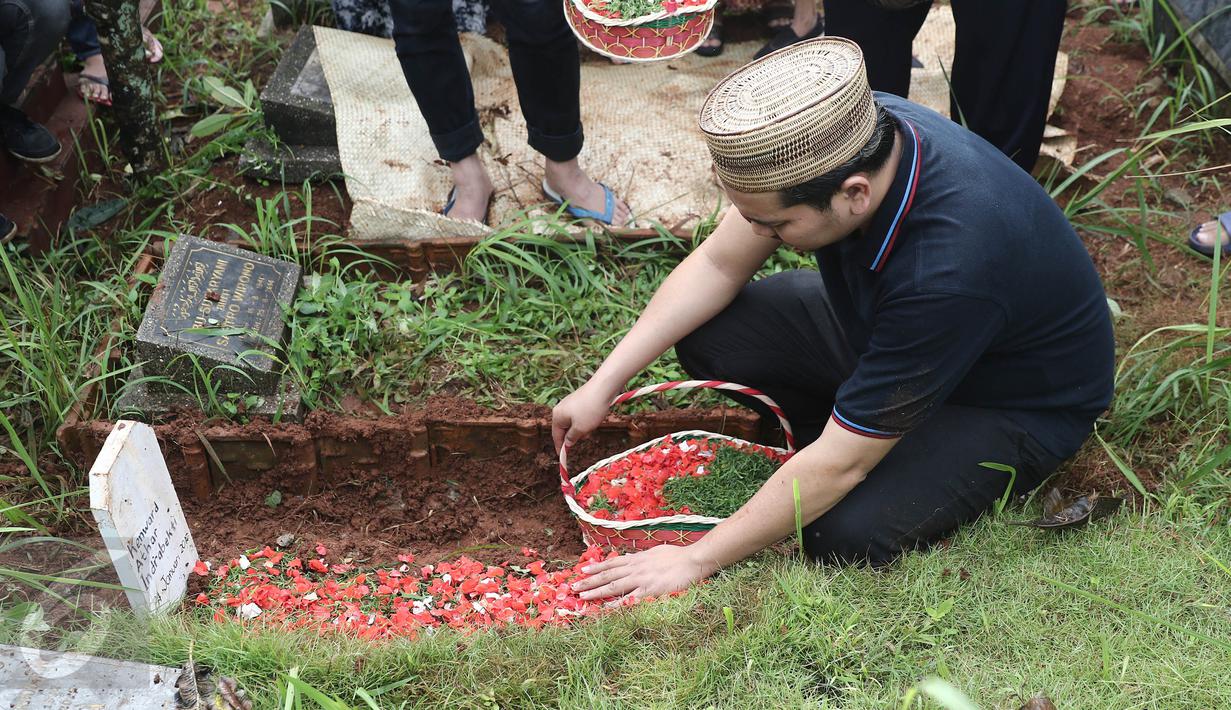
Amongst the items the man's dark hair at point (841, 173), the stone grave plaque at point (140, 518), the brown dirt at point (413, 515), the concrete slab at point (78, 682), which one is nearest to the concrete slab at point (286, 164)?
the brown dirt at point (413, 515)

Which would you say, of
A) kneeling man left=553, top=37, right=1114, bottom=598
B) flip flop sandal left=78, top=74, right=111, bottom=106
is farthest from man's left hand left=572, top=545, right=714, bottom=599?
flip flop sandal left=78, top=74, right=111, bottom=106

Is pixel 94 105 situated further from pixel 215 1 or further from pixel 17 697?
pixel 17 697

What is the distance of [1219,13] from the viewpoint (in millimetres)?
3928

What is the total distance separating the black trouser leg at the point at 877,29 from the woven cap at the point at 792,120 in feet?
4.11

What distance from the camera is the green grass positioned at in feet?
6.46

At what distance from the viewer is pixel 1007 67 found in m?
3.08


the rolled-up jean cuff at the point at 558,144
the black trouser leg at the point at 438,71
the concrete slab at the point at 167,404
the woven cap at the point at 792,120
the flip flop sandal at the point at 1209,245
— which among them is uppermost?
the woven cap at the point at 792,120

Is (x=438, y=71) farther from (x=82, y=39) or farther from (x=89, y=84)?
(x=82, y=39)

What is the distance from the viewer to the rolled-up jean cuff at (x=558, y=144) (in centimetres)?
342

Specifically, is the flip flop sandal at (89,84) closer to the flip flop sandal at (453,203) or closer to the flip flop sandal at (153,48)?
the flip flop sandal at (153,48)

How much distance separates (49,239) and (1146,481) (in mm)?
3360

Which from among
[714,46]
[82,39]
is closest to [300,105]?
[82,39]

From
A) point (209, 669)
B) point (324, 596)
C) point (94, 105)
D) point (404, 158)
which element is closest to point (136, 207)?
point (94, 105)

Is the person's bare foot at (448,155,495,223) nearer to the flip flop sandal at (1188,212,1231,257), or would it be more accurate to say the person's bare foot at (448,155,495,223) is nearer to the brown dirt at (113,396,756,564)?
the brown dirt at (113,396,756,564)
